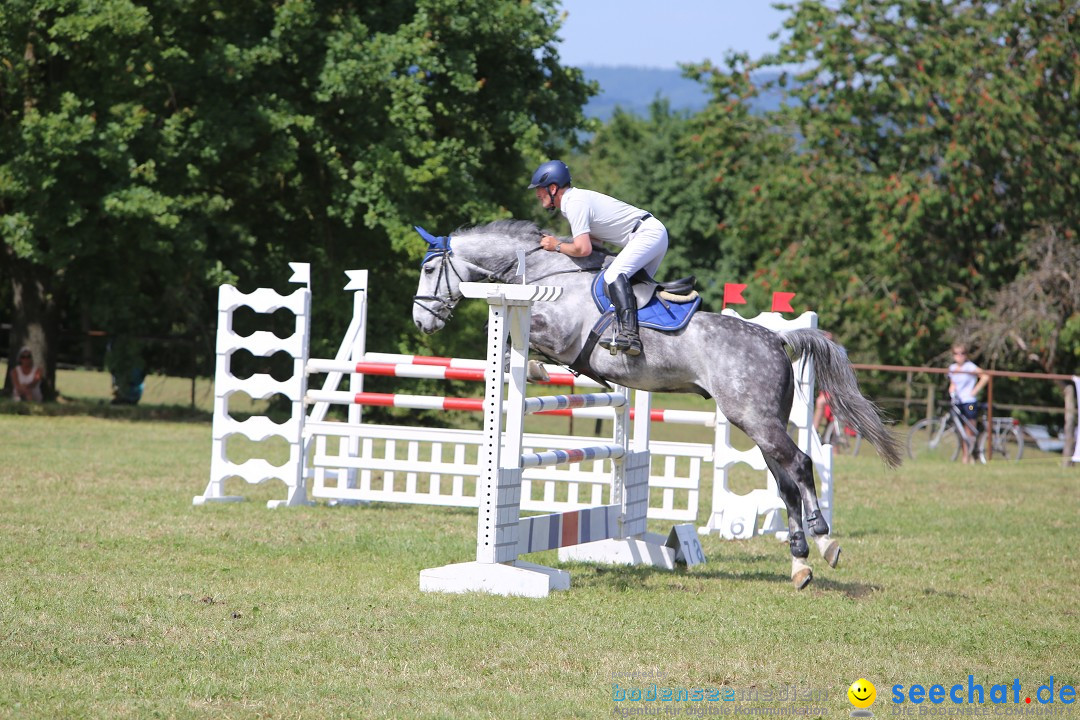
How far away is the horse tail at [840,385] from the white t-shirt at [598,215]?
106 cm

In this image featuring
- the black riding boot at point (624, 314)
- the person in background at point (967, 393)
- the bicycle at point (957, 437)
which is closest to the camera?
the black riding boot at point (624, 314)

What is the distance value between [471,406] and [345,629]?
13.0ft

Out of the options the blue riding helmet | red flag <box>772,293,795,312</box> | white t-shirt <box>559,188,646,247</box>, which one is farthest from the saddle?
red flag <box>772,293,795,312</box>

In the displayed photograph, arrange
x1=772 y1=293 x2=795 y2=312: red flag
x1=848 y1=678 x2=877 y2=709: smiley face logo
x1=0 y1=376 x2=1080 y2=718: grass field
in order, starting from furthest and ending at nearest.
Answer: x1=772 y1=293 x2=795 y2=312: red flag, x1=0 y1=376 x2=1080 y2=718: grass field, x1=848 y1=678 x2=877 y2=709: smiley face logo

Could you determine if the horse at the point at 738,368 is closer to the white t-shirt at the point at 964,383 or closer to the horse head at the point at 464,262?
the horse head at the point at 464,262

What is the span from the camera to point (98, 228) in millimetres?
18688

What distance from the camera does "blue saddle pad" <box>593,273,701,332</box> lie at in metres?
6.48

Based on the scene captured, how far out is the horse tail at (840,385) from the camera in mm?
6668

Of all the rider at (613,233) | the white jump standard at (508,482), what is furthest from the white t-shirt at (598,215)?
the white jump standard at (508,482)

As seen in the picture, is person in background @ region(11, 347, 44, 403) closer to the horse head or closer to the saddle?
the horse head

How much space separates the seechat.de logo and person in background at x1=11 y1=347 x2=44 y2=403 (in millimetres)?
17603

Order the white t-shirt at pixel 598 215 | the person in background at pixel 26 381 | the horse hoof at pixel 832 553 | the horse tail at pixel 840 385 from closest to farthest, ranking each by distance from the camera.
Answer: the horse hoof at pixel 832 553
the white t-shirt at pixel 598 215
the horse tail at pixel 840 385
the person in background at pixel 26 381

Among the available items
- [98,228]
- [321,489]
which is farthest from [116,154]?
[321,489]

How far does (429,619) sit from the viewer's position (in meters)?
5.48
